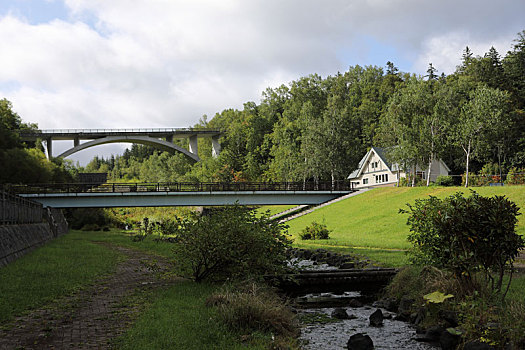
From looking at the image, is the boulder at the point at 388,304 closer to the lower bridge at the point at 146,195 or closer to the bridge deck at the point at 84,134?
the lower bridge at the point at 146,195

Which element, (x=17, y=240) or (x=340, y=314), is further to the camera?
(x=17, y=240)

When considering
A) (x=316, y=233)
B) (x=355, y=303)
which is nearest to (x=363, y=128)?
(x=316, y=233)

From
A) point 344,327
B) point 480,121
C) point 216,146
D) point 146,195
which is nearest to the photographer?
point 344,327

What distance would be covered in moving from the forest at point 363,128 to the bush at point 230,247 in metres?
43.0

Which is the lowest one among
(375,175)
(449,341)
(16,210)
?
(449,341)

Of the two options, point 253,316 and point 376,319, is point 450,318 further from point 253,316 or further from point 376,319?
point 253,316

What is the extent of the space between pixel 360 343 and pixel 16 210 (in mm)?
21664

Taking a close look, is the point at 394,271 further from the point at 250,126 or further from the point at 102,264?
the point at 250,126

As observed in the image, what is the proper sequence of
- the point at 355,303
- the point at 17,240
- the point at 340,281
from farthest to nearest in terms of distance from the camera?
the point at 17,240 → the point at 340,281 → the point at 355,303

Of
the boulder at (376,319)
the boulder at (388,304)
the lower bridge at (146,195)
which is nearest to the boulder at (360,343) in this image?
the boulder at (376,319)

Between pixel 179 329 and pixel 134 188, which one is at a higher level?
pixel 134 188

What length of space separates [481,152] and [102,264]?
4974cm

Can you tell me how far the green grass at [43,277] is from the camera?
385 inches

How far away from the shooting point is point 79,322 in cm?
818
